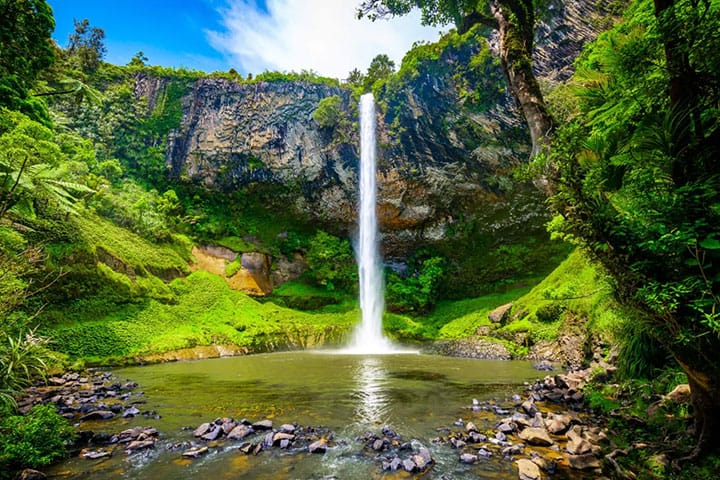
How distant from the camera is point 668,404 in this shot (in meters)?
4.27

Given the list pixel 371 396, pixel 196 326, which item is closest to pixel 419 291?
pixel 196 326

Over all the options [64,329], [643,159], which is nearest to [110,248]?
[64,329]

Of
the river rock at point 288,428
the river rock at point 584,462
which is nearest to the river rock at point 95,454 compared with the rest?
the river rock at point 288,428

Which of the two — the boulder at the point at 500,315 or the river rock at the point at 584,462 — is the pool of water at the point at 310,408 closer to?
the river rock at the point at 584,462

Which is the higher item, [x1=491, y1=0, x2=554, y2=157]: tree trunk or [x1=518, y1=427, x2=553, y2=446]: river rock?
[x1=491, y1=0, x2=554, y2=157]: tree trunk

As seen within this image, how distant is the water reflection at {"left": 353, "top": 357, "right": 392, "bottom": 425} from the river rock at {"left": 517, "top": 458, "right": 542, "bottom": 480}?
7.13ft

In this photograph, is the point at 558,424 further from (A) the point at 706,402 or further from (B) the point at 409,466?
(B) the point at 409,466

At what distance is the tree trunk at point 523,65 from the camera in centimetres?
415

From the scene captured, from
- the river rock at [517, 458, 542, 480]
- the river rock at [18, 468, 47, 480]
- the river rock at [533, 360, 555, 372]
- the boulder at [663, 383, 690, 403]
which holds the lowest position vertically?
the river rock at [533, 360, 555, 372]

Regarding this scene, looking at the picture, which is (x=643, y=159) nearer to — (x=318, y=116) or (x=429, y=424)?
(x=429, y=424)

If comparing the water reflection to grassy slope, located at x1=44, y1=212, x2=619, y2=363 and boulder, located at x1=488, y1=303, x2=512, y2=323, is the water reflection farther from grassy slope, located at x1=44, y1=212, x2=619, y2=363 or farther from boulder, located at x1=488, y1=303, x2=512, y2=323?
boulder, located at x1=488, y1=303, x2=512, y2=323

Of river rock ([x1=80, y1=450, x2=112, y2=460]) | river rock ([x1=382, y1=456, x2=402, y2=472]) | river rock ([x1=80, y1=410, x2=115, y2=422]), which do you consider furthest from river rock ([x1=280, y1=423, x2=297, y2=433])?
river rock ([x1=80, y1=410, x2=115, y2=422])

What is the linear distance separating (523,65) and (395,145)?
1979cm

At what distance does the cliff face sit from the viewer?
20.9 m
